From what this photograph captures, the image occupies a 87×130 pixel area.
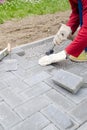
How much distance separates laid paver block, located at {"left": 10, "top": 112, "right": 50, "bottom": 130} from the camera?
2451 millimetres

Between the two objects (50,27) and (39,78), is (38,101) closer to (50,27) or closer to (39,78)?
(39,78)

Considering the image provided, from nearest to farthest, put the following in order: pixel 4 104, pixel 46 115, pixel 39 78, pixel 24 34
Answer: pixel 46 115, pixel 4 104, pixel 39 78, pixel 24 34

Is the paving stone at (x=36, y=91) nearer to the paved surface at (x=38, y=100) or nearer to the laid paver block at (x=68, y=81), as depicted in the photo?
the paved surface at (x=38, y=100)

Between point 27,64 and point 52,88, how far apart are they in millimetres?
710

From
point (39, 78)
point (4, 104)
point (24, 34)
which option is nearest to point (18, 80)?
point (39, 78)

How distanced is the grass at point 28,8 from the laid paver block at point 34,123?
11.0ft

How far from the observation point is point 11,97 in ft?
9.59

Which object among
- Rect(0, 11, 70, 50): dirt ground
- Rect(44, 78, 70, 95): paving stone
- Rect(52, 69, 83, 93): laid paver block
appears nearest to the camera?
Rect(52, 69, 83, 93): laid paver block

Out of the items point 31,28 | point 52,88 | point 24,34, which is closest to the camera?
point 52,88

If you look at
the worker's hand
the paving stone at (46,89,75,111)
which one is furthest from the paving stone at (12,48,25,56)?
the paving stone at (46,89,75,111)

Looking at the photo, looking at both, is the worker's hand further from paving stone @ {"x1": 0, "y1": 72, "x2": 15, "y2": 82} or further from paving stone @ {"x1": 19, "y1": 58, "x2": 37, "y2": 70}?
paving stone @ {"x1": 0, "y1": 72, "x2": 15, "y2": 82}

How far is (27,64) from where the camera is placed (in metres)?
3.65

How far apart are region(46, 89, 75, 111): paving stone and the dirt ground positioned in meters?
1.64

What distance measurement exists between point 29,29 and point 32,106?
266 cm
